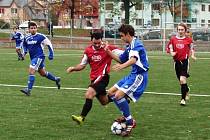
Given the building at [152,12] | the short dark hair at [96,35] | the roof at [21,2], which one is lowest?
the short dark hair at [96,35]

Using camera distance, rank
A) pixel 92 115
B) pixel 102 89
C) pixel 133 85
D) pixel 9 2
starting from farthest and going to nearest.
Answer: pixel 9 2
pixel 92 115
pixel 102 89
pixel 133 85

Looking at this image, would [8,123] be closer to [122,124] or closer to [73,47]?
[122,124]

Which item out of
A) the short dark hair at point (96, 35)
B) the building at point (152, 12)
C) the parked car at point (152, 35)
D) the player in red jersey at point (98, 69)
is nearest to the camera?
the short dark hair at point (96, 35)

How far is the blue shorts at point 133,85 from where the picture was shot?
924 centimetres

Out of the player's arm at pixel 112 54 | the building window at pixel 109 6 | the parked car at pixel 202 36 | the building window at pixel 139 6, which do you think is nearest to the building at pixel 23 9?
the building window at pixel 139 6

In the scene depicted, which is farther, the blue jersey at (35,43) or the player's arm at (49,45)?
the player's arm at (49,45)

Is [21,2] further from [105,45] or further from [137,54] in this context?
[137,54]

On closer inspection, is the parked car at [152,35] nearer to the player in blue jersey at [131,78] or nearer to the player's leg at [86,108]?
the player's leg at [86,108]

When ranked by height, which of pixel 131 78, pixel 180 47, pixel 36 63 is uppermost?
pixel 180 47

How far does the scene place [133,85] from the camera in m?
9.25

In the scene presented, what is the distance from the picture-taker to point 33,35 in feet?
50.3

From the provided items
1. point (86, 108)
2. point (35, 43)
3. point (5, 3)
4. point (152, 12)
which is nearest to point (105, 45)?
point (86, 108)

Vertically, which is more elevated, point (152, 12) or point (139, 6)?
point (139, 6)

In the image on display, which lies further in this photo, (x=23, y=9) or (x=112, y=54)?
(x=23, y=9)
